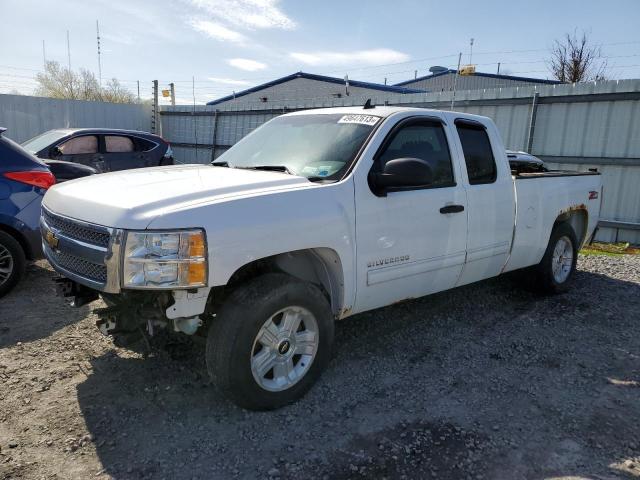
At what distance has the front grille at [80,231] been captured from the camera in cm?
284

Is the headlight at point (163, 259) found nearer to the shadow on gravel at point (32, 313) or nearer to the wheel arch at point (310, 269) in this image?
the wheel arch at point (310, 269)

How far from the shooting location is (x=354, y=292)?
354cm

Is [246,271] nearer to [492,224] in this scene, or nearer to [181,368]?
[181,368]

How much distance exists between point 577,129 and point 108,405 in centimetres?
999

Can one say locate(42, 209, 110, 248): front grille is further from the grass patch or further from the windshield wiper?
the grass patch

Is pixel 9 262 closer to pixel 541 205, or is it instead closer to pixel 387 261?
pixel 387 261

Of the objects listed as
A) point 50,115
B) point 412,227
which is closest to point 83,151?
point 50,115

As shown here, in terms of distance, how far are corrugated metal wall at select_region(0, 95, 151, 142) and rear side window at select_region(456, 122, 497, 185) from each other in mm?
13363

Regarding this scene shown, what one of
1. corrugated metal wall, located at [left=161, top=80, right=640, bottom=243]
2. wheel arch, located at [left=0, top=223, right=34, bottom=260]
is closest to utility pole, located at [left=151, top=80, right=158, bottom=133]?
corrugated metal wall, located at [left=161, top=80, right=640, bottom=243]

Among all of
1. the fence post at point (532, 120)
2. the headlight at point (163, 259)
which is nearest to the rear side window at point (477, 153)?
the headlight at point (163, 259)

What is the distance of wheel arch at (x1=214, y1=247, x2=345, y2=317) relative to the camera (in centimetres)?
331

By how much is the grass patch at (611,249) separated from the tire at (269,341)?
6.77 meters

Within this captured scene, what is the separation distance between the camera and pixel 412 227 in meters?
3.78

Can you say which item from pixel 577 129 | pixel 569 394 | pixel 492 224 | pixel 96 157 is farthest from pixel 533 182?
pixel 96 157
